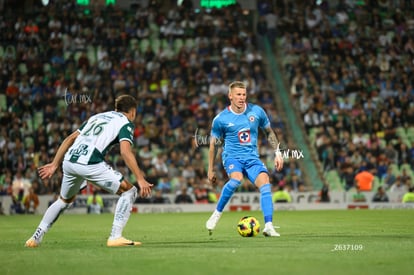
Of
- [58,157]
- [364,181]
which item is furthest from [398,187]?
[58,157]

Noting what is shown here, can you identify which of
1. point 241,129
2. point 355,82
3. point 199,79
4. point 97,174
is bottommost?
point 97,174

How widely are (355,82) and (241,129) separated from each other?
74.8 ft

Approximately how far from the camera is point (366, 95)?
117ft

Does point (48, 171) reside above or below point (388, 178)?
above

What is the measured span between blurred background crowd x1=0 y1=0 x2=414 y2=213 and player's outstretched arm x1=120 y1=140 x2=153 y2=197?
61.7ft

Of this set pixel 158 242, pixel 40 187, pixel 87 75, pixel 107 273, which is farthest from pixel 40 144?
pixel 107 273

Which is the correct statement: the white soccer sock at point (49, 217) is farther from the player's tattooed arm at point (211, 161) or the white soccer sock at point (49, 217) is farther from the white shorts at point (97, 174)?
the player's tattooed arm at point (211, 161)

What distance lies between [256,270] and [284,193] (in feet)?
72.4

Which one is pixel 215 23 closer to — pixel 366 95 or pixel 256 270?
pixel 366 95

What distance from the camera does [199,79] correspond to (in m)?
35.9

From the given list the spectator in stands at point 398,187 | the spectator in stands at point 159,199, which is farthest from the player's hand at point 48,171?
the spectator in stands at point 398,187

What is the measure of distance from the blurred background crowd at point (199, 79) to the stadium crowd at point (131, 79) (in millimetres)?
60

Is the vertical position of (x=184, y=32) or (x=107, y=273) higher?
(x=184, y=32)

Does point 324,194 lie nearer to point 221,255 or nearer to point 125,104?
point 125,104
